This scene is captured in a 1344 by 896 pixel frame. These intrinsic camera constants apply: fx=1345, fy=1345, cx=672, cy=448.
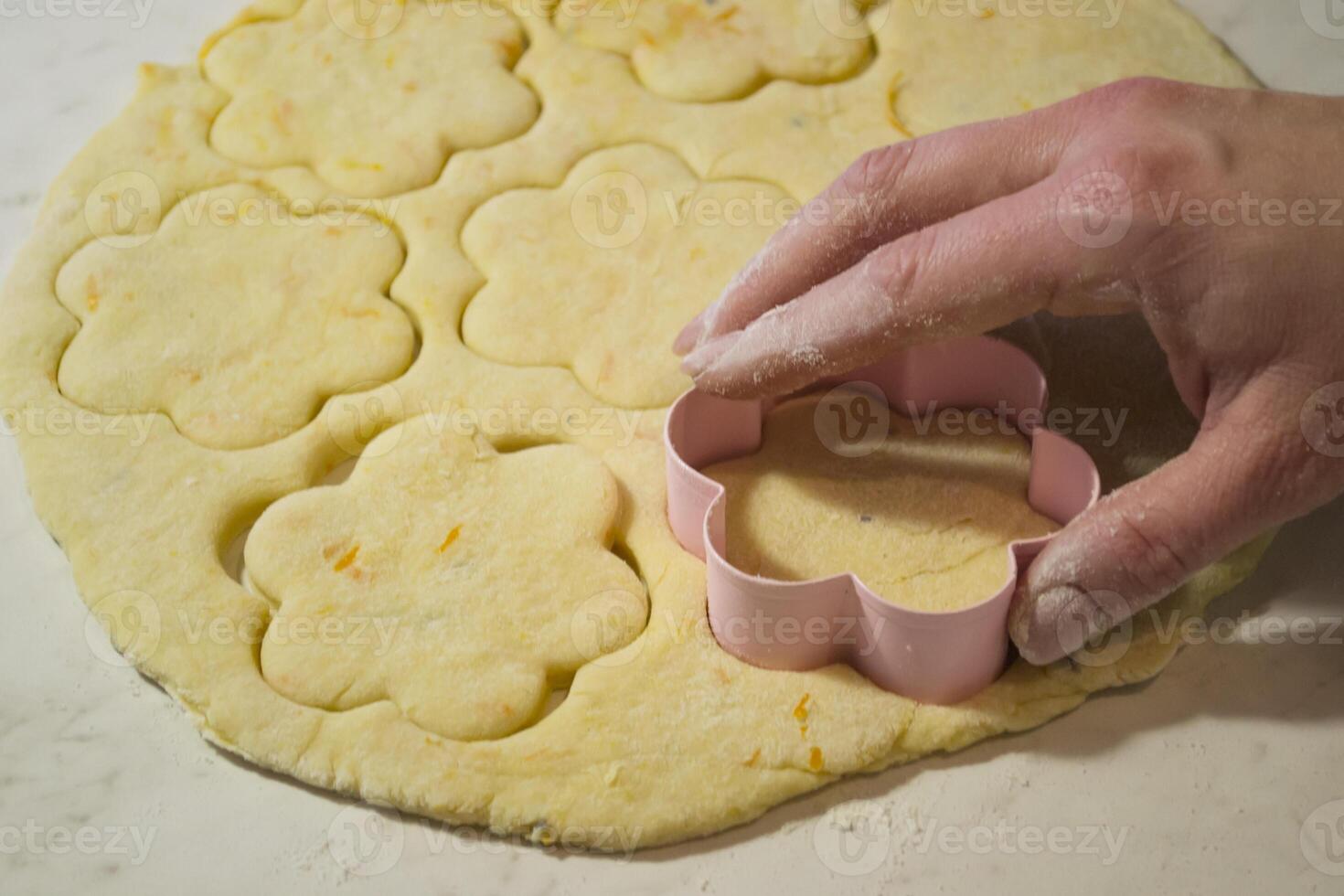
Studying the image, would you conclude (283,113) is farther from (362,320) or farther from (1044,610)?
(1044,610)

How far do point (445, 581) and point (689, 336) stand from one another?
378 millimetres

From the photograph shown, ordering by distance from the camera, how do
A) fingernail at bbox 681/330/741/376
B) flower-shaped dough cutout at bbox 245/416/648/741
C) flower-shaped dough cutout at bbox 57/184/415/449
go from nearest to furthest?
1. flower-shaped dough cutout at bbox 245/416/648/741
2. fingernail at bbox 681/330/741/376
3. flower-shaped dough cutout at bbox 57/184/415/449

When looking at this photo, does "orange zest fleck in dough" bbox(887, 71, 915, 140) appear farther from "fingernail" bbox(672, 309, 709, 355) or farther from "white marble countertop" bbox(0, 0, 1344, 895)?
"white marble countertop" bbox(0, 0, 1344, 895)

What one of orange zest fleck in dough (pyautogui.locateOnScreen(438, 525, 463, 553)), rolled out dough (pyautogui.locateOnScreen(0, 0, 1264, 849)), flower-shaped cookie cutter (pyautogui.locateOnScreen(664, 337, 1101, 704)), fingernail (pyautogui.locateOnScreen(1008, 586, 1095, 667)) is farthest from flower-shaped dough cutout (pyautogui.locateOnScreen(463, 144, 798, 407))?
fingernail (pyautogui.locateOnScreen(1008, 586, 1095, 667))

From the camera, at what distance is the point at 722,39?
192 cm

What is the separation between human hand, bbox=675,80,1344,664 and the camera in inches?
45.6

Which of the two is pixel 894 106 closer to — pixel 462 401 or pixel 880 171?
pixel 880 171

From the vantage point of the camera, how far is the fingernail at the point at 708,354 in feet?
4.49

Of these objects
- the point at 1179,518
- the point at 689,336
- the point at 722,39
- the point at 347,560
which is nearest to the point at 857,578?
the point at 1179,518

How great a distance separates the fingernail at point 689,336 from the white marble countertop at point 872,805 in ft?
1.66

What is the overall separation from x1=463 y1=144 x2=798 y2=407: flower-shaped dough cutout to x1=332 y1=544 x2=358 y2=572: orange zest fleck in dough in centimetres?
31

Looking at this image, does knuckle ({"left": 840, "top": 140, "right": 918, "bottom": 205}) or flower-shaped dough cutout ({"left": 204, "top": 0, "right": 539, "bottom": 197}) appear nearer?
knuckle ({"left": 840, "top": 140, "right": 918, "bottom": 205})

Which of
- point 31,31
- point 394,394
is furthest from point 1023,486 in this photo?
point 31,31

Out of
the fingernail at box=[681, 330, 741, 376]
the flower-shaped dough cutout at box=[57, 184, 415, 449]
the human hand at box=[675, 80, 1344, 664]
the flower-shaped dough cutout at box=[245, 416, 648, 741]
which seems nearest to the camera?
the human hand at box=[675, 80, 1344, 664]
